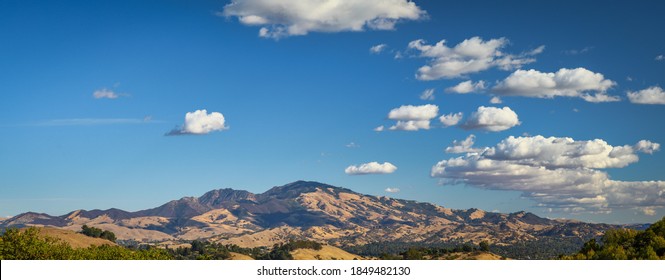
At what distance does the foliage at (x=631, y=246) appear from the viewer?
384 ft

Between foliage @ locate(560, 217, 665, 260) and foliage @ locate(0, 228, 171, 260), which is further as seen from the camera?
foliage @ locate(560, 217, 665, 260)

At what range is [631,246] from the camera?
132 meters

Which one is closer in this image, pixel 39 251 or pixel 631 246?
pixel 39 251

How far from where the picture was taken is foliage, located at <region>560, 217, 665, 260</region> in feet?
384

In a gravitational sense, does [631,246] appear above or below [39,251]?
above

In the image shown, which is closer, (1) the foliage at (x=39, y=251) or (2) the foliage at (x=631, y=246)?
(1) the foliage at (x=39, y=251)
